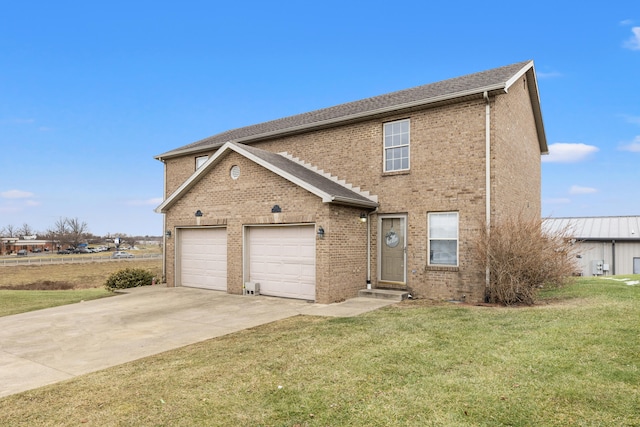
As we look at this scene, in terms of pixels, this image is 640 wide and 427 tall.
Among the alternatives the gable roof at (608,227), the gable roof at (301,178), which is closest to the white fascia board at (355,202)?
the gable roof at (301,178)

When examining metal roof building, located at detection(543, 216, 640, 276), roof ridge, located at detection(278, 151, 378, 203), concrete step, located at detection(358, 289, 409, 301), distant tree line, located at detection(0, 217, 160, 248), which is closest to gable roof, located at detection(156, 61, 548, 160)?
roof ridge, located at detection(278, 151, 378, 203)

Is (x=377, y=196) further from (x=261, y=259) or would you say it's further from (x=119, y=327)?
(x=119, y=327)

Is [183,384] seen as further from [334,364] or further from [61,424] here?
[334,364]

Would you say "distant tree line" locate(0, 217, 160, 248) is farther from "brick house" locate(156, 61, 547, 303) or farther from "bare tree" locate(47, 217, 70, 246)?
"brick house" locate(156, 61, 547, 303)

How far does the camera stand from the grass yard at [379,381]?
4.04 metres

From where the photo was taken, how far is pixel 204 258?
14812 millimetres

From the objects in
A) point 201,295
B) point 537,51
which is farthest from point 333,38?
point 201,295

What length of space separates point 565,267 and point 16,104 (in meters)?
39.8

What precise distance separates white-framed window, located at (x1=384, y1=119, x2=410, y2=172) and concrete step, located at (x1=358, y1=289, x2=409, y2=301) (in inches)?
154

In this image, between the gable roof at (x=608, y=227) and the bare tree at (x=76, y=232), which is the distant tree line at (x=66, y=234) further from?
the gable roof at (x=608, y=227)

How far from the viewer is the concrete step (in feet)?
37.2

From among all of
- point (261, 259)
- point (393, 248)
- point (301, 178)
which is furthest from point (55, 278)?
point (393, 248)

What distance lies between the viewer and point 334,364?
561cm

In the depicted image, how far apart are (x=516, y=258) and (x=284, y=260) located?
671cm
